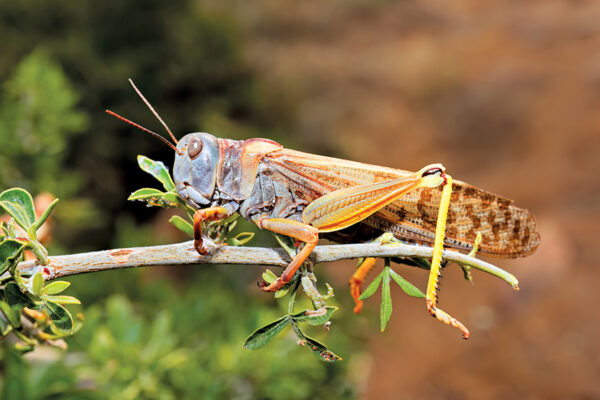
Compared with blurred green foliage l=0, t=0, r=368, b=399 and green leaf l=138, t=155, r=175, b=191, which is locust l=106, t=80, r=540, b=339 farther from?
blurred green foliage l=0, t=0, r=368, b=399

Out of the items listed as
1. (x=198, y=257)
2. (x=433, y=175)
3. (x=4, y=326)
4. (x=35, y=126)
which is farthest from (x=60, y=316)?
(x=35, y=126)

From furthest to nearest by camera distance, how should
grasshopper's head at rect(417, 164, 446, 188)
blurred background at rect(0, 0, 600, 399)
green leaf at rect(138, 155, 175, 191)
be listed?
blurred background at rect(0, 0, 600, 399), grasshopper's head at rect(417, 164, 446, 188), green leaf at rect(138, 155, 175, 191)

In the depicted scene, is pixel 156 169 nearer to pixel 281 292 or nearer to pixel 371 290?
pixel 281 292

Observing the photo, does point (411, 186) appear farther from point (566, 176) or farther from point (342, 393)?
point (566, 176)

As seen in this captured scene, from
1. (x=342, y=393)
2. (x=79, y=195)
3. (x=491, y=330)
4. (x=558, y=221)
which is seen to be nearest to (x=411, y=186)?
(x=342, y=393)

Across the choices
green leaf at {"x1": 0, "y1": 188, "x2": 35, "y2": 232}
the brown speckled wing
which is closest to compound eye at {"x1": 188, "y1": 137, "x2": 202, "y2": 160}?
the brown speckled wing

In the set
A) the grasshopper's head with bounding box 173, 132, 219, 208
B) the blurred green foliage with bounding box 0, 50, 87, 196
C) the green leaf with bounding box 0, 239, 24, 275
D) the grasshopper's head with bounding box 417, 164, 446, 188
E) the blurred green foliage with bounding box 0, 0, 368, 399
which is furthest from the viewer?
the blurred green foliage with bounding box 0, 50, 87, 196

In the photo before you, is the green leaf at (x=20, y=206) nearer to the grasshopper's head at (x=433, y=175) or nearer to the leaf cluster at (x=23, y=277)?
the leaf cluster at (x=23, y=277)
